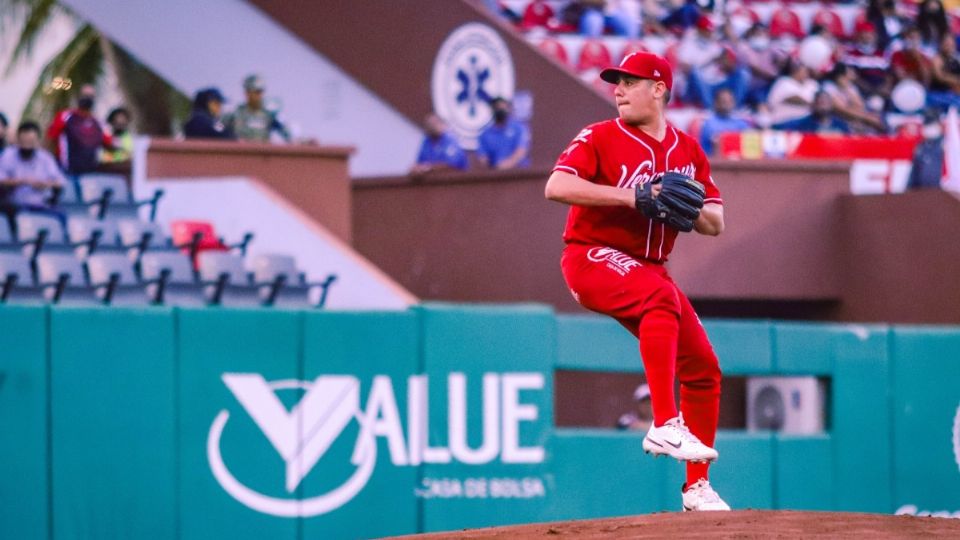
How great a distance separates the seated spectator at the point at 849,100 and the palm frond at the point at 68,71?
14.4 m

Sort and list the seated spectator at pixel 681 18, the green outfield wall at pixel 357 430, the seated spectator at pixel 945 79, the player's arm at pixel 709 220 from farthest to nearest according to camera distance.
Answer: the seated spectator at pixel 681 18 → the seated spectator at pixel 945 79 → the green outfield wall at pixel 357 430 → the player's arm at pixel 709 220

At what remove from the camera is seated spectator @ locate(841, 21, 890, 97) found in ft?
58.6

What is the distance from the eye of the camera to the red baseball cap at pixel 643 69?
6699mm

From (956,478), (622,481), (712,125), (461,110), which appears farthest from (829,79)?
(622,481)

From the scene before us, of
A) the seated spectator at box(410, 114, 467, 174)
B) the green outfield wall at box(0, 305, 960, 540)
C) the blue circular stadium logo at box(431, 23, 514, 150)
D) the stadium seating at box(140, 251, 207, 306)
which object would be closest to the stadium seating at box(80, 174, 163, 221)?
the stadium seating at box(140, 251, 207, 306)

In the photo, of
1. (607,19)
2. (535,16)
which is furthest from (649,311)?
(535,16)

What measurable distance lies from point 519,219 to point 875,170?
3739 mm

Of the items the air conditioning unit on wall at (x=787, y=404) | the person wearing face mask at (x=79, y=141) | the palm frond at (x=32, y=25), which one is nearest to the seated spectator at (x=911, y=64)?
the air conditioning unit on wall at (x=787, y=404)

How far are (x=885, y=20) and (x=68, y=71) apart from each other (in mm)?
14638

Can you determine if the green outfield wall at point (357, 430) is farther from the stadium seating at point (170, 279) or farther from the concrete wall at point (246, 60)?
the concrete wall at point (246, 60)

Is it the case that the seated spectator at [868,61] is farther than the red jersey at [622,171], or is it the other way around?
the seated spectator at [868,61]

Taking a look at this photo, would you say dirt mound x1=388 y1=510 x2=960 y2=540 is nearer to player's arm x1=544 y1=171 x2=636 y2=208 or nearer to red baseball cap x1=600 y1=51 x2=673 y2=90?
player's arm x1=544 y1=171 x2=636 y2=208

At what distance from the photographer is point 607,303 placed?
22.1 ft

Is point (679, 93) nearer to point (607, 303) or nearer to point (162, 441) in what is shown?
point (162, 441)
